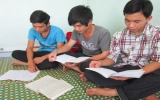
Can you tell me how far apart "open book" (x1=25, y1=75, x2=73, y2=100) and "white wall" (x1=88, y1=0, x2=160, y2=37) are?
80 centimetres

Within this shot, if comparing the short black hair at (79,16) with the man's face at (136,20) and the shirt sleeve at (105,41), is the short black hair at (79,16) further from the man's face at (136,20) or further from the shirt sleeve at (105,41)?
the man's face at (136,20)

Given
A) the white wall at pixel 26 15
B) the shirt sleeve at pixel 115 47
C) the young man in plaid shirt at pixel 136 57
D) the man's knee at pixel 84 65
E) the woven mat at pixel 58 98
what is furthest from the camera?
the white wall at pixel 26 15

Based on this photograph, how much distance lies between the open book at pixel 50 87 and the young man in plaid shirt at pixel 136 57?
0.55ft

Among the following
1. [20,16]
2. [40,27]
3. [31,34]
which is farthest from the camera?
[20,16]

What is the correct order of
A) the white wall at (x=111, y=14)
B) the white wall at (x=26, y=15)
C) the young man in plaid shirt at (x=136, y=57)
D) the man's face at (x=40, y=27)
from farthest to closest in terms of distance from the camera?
1. the white wall at (x=26, y=15)
2. the white wall at (x=111, y=14)
3. the man's face at (x=40, y=27)
4. the young man in plaid shirt at (x=136, y=57)

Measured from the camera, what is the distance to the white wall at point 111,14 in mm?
1443

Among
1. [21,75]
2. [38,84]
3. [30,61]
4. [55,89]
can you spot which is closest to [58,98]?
[55,89]

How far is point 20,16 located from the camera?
71.8 inches

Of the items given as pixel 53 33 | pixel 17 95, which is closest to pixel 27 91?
pixel 17 95

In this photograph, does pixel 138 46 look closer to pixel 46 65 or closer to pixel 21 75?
pixel 46 65

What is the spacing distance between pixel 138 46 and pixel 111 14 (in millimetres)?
683

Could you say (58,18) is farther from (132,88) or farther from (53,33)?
(132,88)

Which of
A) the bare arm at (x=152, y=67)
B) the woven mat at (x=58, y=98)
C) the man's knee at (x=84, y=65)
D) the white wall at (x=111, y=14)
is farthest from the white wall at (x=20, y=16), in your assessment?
the bare arm at (x=152, y=67)

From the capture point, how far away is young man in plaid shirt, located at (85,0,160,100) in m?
0.85
